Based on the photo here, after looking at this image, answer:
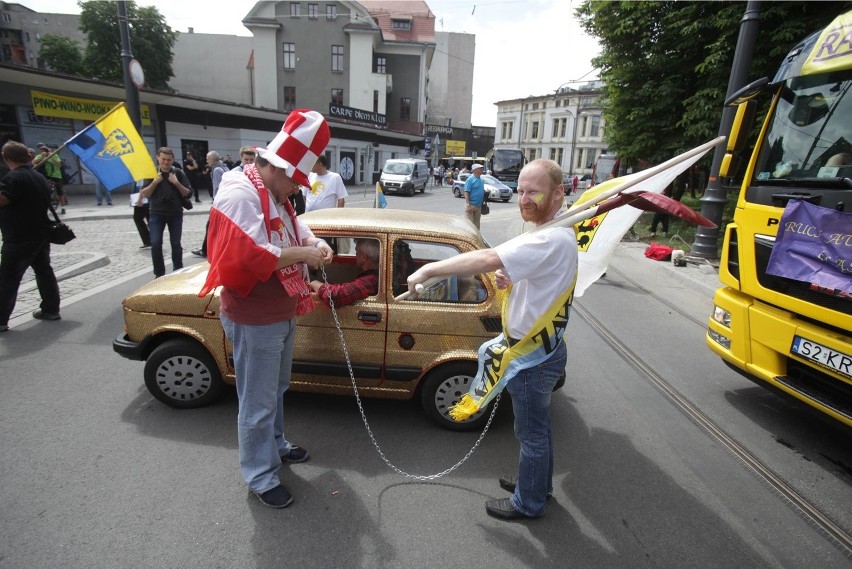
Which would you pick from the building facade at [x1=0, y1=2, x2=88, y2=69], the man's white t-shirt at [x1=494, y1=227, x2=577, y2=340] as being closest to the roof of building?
the building facade at [x1=0, y1=2, x2=88, y2=69]

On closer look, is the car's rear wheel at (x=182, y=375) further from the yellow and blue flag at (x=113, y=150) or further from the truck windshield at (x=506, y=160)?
the truck windshield at (x=506, y=160)

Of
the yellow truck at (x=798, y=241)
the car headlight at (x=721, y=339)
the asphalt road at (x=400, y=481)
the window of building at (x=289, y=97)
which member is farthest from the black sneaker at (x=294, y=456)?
the window of building at (x=289, y=97)

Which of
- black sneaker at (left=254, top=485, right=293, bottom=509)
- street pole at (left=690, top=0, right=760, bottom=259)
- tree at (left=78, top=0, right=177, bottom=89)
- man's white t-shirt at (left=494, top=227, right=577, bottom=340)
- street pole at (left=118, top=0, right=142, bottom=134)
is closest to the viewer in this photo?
man's white t-shirt at (left=494, top=227, right=577, bottom=340)

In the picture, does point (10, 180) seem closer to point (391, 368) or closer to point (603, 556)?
Answer: point (391, 368)

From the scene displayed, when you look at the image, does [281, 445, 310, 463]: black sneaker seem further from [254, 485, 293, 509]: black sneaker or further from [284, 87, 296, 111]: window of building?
[284, 87, 296, 111]: window of building

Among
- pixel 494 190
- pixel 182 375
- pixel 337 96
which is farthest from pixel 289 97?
pixel 182 375

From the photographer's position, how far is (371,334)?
3.38 metres

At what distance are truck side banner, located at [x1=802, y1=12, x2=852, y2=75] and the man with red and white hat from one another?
391 centimetres

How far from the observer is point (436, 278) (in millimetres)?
2088

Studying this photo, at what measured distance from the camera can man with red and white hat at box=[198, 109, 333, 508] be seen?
2207 millimetres

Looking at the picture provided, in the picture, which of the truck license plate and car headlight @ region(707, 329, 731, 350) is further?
car headlight @ region(707, 329, 731, 350)

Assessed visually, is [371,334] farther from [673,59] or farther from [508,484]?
[673,59]

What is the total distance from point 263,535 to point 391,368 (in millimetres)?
1356

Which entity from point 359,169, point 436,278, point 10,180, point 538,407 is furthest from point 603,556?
point 359,169
